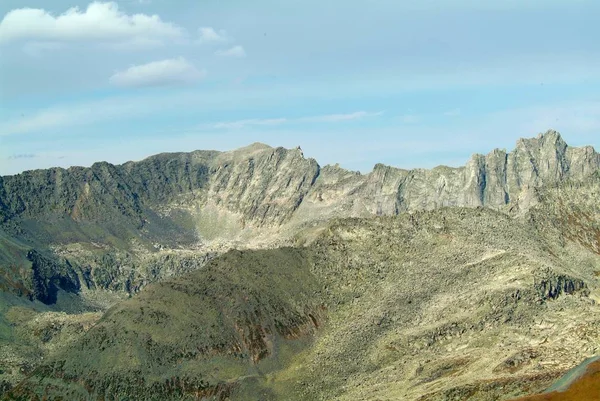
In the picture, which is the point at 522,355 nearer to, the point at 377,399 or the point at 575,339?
the point at 575,339

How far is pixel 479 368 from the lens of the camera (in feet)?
652

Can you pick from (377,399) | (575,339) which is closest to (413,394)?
(377,399)

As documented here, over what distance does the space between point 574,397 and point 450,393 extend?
30011 millimetres

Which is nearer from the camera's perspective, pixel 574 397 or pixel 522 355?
pixel 574 397

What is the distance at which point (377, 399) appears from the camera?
199 metres

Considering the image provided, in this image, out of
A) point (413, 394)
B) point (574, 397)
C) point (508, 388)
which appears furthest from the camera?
point (413, 394)

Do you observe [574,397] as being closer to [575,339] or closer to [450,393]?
[450,393]

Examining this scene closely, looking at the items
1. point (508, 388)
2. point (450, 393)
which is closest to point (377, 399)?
point (450, 393)

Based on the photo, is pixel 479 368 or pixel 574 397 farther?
pixel 479 368

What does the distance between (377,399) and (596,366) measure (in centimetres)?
5025

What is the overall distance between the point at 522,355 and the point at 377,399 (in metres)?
32.5

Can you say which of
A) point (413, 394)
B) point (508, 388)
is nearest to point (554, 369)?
point (508, 388)

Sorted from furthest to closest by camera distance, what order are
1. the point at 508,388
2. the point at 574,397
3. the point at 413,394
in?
1. the point at 413,394
2. the point at 508,388
3. the point at 574,397

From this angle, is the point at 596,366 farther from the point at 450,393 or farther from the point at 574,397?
the point at 450,393
